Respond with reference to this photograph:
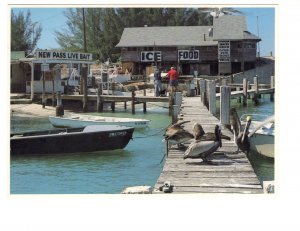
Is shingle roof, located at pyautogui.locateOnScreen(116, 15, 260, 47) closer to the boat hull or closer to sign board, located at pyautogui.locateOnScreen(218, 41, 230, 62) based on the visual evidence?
sign board, located at pyautogui.locateOnScreen(218, 41, 230, 62)

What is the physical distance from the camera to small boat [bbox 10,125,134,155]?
50.9ft

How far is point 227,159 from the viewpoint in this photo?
992 centimetres

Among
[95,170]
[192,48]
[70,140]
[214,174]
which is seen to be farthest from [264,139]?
[192,48]

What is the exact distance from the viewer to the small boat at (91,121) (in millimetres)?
19031

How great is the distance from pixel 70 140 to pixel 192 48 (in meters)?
24.9

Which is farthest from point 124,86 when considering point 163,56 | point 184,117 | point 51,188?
point 51,188

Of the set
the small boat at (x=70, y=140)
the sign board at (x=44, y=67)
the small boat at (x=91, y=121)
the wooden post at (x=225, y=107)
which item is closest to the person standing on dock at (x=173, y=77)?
the small boat at (x=91, y=121)

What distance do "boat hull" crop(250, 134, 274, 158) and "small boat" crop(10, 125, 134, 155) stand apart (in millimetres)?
3501

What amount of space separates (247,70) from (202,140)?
2890 centimetres

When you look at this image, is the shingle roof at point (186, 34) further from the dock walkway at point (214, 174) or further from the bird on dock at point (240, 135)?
the dock walkway at point (214, 174)

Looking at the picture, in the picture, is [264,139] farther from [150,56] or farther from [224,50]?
[150,56]
